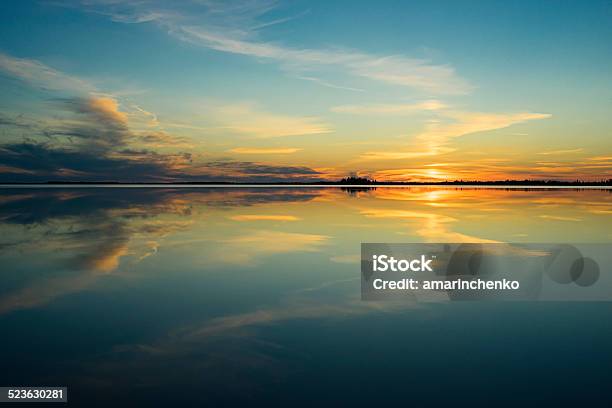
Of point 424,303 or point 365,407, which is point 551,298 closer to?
point 424,303

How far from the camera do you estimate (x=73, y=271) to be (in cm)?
1124

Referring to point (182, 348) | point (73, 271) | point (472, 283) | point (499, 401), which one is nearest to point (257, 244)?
point (73, 271)

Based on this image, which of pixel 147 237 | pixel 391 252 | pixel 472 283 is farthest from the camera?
pixel 147 237

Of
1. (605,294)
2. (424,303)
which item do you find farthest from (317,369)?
(605,294)

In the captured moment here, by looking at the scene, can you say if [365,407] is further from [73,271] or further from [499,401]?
[73,271]

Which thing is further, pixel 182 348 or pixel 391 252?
pixel 391 252

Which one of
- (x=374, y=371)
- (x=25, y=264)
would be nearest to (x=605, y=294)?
(x=374, y=371)

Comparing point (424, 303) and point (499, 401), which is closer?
point (499, 401)

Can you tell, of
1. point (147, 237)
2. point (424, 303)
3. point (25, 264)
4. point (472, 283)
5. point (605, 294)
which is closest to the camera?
point (424, 303)

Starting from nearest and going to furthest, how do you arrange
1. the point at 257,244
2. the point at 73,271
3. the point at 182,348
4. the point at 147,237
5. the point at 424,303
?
the point at 182,348 < the point at 424,303 < the point at 73,271 < the point at 257,244 < the point at 147,237

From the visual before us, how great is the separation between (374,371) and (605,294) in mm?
6367

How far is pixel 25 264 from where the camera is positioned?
1205 cm

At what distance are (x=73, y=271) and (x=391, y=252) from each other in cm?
833

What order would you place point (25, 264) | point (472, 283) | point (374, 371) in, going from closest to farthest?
point (374, 371), point (472, 283), point (25, 264)
